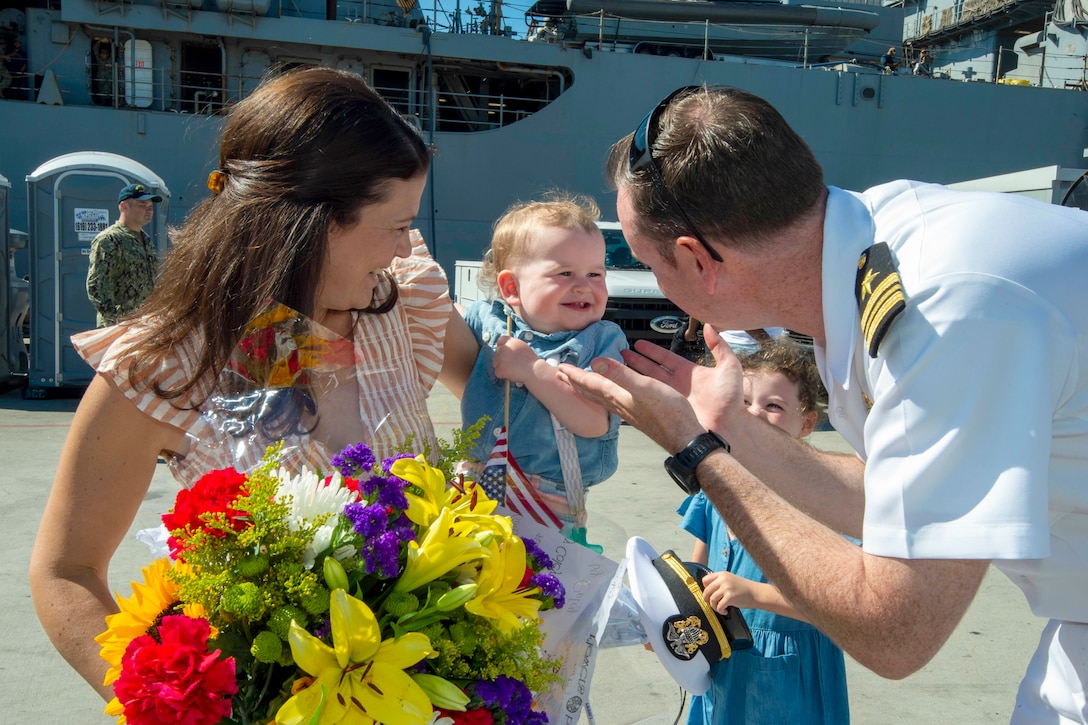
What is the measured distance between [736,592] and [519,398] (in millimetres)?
783

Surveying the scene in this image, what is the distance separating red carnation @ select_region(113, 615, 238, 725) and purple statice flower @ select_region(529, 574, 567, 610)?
479 mm

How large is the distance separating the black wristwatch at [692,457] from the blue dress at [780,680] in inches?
34.2

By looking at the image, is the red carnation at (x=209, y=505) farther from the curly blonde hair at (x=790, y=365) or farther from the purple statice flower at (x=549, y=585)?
the curly blonde hair at (x=790, y=365)

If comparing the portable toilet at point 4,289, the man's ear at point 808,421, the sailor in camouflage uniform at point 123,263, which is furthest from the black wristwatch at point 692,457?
the portable toilet at point 4,289

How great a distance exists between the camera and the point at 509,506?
196cm

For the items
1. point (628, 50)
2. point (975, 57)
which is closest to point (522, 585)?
point (628, 50)

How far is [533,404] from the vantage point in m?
2.40

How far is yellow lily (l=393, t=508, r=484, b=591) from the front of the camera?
4.04 ft

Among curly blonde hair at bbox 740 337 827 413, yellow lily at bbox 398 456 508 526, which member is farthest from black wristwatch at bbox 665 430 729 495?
curly blonde hair at bbox 740 337 827 413

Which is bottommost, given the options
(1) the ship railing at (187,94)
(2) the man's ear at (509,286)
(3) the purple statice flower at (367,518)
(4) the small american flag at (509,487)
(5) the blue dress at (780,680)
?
(5) the blue dress at (780,680)

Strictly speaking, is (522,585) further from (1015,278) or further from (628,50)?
(628,50)

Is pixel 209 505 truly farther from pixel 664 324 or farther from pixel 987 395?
pixel 664 324

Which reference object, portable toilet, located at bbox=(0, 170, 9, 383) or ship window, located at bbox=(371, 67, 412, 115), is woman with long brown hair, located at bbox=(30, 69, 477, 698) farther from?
ship window, located at bbox=(371, 67, 412, 115)

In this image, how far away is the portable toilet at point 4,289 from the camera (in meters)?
9.70
